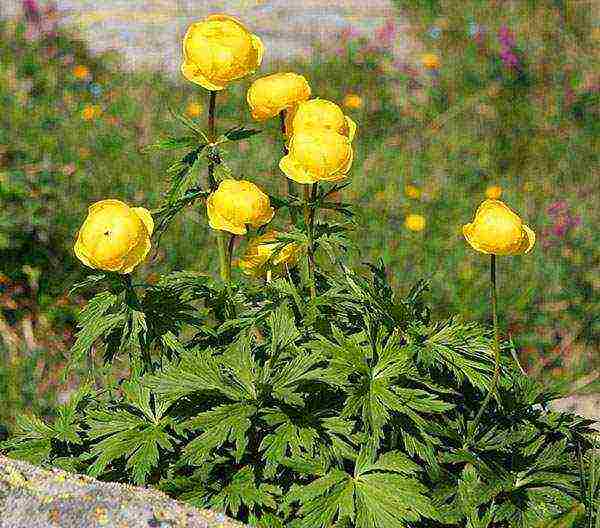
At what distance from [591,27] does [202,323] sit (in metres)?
3.84

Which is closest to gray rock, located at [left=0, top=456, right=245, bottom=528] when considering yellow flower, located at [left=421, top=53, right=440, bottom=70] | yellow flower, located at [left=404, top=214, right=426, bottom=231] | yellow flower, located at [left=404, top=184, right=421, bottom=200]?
yellow flower, located at [left=404, top=214, right=426, bottom=231]

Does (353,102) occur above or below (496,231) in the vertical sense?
below

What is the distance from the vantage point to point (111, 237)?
1.61 m

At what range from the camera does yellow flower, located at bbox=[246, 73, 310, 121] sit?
1793mm

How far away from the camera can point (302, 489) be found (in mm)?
1625

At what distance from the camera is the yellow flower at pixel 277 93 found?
5.88 ft

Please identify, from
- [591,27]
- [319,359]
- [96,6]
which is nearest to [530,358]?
Result: [319,359]

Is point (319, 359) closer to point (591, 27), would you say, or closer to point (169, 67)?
point (169, 67)

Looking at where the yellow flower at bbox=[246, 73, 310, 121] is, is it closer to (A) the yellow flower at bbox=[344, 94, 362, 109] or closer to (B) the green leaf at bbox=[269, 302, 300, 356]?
(B) the green leaf at bbox=[269, 302, 300, 356]

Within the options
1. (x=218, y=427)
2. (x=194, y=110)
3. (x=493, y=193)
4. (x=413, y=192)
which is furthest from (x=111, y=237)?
(x=194, y=110)

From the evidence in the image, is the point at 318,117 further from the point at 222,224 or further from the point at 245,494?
the point at 245,494

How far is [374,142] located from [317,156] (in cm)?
288

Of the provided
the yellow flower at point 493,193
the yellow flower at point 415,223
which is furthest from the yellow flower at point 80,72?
the yellow flower at point 493,193

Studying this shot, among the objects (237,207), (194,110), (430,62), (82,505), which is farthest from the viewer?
(430,62)
